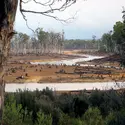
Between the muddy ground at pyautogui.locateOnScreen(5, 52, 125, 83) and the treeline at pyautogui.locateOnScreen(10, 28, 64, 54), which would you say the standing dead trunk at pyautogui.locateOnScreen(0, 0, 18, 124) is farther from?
the treeline at pyautogui.locateOnScreen(10, 28, 64, 54)

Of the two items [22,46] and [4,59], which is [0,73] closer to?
[4,59]

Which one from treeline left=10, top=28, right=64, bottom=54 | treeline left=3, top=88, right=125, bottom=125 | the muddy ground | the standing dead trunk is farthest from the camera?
treeline left=10, top=28, right=64, bottom=54

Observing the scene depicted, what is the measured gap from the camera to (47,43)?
133750 mm

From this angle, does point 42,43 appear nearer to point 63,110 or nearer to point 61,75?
point 61,75

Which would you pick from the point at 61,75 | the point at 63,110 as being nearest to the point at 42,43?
the point at 61,75

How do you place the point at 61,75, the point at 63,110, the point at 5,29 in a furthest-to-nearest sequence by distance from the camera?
the point at 61,75, the point at 63,110, the point at 5,29

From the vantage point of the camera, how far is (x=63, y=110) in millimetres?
8883

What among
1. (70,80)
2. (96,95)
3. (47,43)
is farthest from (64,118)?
(47,43)

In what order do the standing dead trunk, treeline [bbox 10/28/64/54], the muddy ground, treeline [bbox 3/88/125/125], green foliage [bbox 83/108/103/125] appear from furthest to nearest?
1. treeline [bbox 10/28/64/54]
2. the muddy ground
3. green foliage [bbox 83/108/103/125]
4. treeline [bbox 3/88/125/125]
5. the standing dead trunk

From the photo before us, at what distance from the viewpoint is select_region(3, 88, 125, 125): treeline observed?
21.8 ft

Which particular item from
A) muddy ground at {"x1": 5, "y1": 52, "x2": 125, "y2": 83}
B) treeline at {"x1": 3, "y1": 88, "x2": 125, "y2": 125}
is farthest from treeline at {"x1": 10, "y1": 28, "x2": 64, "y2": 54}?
treeline at {"x1": 3, "y1": 88, "x2": 125, "y2": 125}

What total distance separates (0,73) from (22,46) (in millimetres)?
130756

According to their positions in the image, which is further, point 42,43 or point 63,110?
point 42,43

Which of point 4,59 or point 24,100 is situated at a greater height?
point 4,59
